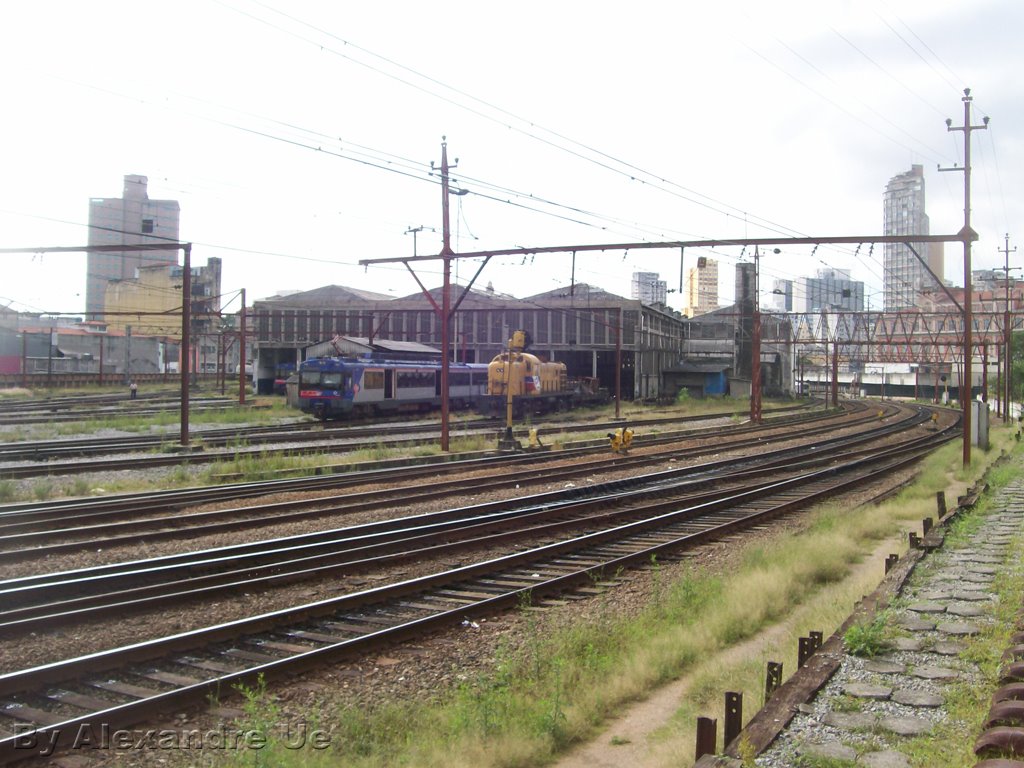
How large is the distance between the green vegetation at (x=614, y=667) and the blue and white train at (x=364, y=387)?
84.6 ft

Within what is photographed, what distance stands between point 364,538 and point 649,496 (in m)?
7.29

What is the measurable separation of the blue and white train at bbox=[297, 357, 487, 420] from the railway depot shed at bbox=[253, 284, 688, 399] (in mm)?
16651

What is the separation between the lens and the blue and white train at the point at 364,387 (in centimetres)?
3512

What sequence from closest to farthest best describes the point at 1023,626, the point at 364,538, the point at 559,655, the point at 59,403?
the point at 1023,626 < the point at 559,655 < the point at 364,538 < the point at 59,403

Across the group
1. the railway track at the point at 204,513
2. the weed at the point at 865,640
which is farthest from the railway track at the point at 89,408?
the weed at the point at 865,640

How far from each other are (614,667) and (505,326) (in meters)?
53.4

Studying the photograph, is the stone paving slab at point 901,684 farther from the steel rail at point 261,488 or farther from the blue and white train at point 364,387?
the blue and white train at point 364,387

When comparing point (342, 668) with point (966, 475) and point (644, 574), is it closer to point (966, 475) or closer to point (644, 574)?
point (644, 574)

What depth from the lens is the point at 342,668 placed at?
23.0 ft

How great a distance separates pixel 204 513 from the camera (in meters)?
13.7

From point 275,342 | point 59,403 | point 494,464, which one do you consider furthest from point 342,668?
point 275,342

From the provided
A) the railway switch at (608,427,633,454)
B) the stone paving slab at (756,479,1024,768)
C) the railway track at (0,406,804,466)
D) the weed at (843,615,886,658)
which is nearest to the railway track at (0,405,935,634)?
the weed at (843,615,886,658)

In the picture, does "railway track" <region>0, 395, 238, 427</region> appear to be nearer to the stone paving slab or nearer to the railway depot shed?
the railway depot shed

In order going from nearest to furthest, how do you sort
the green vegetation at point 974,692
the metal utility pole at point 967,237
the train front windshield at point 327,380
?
the green vegetation at point 974,692 < the metal utility pole at point 967,237 < the train front windshield at point 327,380
